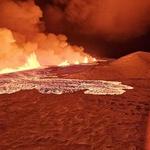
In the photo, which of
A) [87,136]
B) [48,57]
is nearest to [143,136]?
[87,136]

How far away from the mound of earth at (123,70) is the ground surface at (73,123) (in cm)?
894

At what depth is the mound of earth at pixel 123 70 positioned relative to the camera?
61.7 feet

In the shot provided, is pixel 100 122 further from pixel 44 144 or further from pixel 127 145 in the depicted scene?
pixel 44 144

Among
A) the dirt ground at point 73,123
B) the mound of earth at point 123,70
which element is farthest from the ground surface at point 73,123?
the mound of earth at point 123,70

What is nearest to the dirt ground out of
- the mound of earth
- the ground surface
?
the ground surface

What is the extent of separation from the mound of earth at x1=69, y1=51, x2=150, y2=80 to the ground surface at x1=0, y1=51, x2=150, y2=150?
8941 millimetres

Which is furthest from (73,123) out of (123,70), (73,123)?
(123,70)

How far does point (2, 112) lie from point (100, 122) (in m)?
3.11

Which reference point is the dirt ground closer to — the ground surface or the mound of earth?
the ground surface

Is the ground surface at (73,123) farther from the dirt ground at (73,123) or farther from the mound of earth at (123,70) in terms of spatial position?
the mound of earth at (123,70)

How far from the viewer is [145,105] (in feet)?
28.5

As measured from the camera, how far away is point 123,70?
2109 centimetres

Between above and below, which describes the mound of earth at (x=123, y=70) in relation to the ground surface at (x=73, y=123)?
above

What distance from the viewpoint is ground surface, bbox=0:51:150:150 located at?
510 cm
